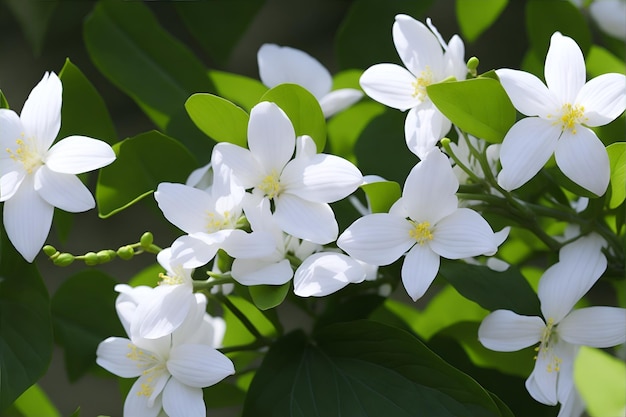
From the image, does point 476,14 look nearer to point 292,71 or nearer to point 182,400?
point 292,71

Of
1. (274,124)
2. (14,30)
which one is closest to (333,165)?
(274,124)

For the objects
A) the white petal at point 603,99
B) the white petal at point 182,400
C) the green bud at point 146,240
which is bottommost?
the white petal at point 182,400

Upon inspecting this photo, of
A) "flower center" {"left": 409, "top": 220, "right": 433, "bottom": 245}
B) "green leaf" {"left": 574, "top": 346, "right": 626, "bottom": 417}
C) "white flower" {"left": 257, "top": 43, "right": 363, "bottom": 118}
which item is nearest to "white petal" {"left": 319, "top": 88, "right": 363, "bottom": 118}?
"white flower" {"left": 257, "top": 43, "right": 363, "bottom": 118}

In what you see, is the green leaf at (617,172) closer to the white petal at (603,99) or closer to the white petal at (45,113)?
the white petal at (603,99)

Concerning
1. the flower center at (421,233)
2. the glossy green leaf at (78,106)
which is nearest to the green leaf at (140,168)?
the glossy green leaf at (78,106)

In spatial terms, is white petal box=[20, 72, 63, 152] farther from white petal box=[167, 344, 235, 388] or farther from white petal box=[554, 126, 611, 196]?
white petal box=[554, 126, 611, 196]

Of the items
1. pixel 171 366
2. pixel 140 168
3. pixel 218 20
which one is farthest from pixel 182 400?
pixel 218 20
